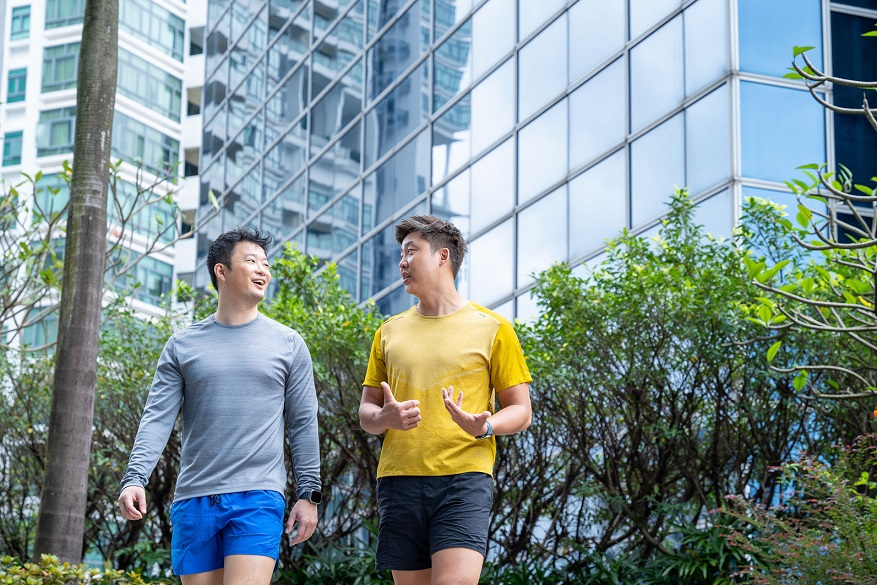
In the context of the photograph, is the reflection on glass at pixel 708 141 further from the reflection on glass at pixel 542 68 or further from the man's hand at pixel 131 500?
the man's hand at pixel 131 500

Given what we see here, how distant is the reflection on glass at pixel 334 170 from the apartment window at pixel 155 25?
21440 mm

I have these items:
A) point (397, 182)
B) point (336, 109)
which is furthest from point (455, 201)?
point (336, 109)

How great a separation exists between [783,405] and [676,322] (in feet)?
3.91

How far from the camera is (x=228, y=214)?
34.4 meters

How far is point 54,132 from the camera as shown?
154 ft

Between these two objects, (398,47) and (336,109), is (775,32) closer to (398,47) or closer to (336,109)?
(398,47)

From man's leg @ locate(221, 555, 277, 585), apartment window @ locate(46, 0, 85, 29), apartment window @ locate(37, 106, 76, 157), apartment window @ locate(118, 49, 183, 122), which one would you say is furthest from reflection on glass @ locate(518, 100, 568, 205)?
apartment window @ locate(46, 0, 85, 29)

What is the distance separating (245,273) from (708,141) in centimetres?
1018

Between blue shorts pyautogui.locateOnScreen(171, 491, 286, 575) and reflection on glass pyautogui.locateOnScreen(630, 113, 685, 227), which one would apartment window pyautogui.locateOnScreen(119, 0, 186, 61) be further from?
blue shorts pyautogui.locateOnScreen(171, 491, 286, 575)

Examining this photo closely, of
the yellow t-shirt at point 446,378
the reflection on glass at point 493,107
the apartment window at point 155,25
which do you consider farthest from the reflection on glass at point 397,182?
the apartment window at point 155,25

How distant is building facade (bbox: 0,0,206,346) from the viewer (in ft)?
152

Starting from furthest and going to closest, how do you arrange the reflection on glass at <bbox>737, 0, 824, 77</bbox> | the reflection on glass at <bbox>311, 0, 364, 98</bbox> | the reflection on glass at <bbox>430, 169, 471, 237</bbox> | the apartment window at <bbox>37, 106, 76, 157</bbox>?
1. the apartment window at <bbox>37, 106, 76, 157</bbox>
2. the reflection on glass at <bbox>311, 0, 364, 98</bbox>
3. the reflection on glass at <bbox>430, 169, 471, 237</bbox>
4. the reflection on glass at <bbox>737, 0, 824, 77</bbox>

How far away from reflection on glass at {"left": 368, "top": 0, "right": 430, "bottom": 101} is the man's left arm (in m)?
18.4

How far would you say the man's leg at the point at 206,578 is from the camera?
199 inches
